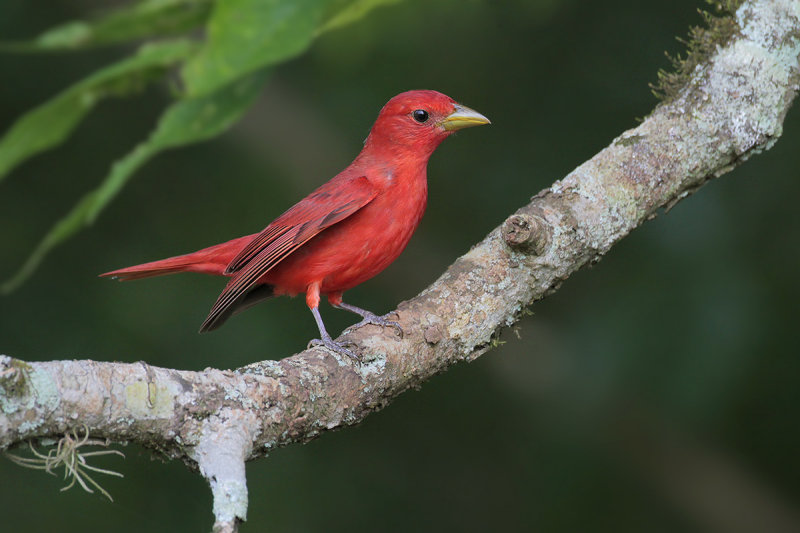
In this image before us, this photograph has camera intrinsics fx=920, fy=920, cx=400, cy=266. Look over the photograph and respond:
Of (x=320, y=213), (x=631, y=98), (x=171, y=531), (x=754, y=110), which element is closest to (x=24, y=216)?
(x=171, y=531)

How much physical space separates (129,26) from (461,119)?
99.8 inches

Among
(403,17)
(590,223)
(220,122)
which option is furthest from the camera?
(403,17)

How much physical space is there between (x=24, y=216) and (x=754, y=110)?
3.62 metres

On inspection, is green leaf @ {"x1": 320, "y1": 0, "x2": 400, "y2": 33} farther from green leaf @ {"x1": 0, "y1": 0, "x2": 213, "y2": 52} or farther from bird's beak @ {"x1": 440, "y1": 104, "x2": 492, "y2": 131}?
bird's beak @ {"x1": 440, "y1": 104, "x2": 492, "y2": 131}

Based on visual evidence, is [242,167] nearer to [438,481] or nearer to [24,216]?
[24,216]

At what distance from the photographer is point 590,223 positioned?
2.95 m

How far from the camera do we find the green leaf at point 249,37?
108 centimetres

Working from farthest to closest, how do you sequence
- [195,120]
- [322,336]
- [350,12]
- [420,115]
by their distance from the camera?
[420,115] < [322,336] < [350,12] < [195,120]

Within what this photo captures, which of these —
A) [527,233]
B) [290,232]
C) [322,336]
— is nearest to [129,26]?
[527,233]

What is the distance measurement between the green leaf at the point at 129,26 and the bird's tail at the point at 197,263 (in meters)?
2.34

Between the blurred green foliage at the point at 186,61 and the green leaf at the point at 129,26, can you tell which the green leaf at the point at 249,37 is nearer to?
the blurred green foliage at the point at 186,61

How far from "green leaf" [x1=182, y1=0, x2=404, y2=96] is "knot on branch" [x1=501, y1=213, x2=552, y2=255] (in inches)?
66.5

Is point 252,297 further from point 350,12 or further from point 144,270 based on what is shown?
point 350,12

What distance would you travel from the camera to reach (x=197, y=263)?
3.78m
